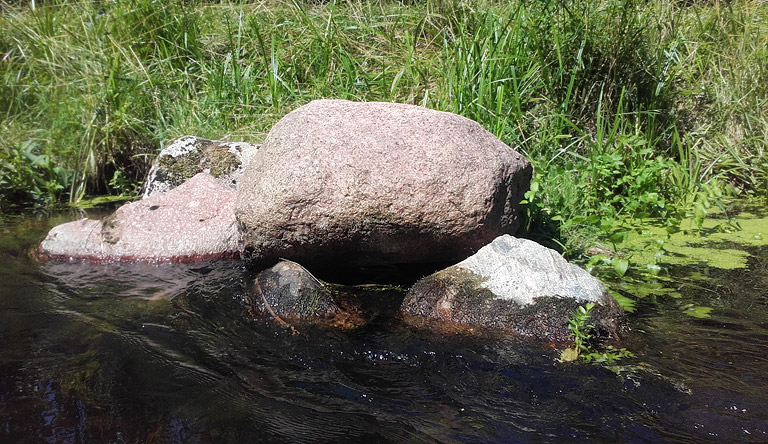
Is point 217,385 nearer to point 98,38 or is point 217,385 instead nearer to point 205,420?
point 205,420

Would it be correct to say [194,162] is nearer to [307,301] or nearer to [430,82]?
[430,82]

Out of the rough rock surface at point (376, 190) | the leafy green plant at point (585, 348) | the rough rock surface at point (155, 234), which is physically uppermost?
the rough rock surface at point (376, 190)

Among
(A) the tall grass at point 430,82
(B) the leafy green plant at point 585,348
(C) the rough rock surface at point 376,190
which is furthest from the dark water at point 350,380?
(A) the tall grass at point 430,82

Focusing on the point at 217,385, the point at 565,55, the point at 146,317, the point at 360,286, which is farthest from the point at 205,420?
the point at 565,55

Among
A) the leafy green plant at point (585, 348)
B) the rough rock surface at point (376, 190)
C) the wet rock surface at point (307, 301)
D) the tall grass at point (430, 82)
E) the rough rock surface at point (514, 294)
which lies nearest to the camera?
the leafy green plant at point (585, 348)

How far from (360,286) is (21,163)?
4.05m

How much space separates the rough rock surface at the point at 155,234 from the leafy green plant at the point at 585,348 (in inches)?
93.7

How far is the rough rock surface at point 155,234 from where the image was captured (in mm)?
4465

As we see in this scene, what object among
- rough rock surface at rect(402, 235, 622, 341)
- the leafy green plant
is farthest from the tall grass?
the leafy green plant

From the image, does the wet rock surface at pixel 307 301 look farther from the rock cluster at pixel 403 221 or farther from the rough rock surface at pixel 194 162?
the rough rock surface at pixel 194 162

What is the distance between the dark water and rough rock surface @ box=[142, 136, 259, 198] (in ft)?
6.34

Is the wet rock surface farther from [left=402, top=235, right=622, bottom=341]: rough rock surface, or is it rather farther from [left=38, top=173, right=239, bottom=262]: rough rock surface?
[left=38, top=173, right=239, bottom=262]: rough rock surface

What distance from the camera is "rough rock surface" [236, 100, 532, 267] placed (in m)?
3.57

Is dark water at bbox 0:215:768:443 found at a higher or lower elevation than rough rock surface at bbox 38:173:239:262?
higher
